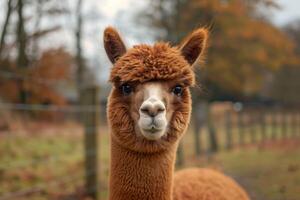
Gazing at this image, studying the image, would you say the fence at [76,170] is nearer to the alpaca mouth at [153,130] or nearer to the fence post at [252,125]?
the alpaca mouth at [153,130]

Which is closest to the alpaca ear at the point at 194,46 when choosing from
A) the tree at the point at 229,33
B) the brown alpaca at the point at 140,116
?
the brown alpaca at the point at 140,116

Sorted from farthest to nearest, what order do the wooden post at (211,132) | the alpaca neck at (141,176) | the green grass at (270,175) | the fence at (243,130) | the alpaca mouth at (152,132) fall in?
the wooden post at (211,132) → the fence at (243,130) → the green grass at (270,175) → the alpaca neck at (141,176) → the alpaca mouth at (152,132)

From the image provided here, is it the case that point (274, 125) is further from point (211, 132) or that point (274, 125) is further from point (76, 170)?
point (76, 170)

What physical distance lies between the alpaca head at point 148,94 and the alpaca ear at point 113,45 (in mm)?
126

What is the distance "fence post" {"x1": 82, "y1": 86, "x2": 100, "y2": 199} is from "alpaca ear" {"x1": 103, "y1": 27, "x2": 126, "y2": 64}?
15.3ft

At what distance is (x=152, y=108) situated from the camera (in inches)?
144

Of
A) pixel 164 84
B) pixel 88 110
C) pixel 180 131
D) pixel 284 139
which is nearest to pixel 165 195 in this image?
pixel 180 131

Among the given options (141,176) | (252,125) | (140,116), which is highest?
(140,116)

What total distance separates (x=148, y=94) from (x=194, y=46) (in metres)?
0.94

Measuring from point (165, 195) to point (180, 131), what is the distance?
0.54 m

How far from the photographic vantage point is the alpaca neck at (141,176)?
4094 mm

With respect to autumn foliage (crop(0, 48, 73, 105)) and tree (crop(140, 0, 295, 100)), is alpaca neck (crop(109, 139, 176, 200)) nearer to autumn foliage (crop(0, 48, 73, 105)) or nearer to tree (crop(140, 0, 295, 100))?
autumn foliage (crop(0, 48, 73, 105))

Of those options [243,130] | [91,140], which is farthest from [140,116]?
[243,130]

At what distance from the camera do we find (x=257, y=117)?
26.7 meters
